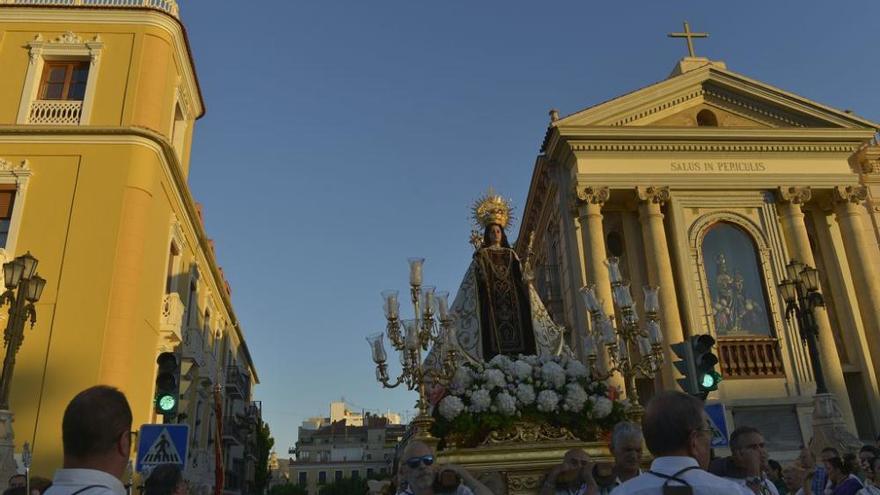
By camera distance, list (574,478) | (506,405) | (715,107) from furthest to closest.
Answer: (715,107)
(506,405)
(574,478)

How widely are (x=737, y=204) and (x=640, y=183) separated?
3.52 m

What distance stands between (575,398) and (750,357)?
17.1 m

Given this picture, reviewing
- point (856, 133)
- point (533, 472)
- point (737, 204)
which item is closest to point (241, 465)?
point (737, 204)

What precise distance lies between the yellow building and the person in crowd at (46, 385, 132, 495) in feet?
44.2

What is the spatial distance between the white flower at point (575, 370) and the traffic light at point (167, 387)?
496cm

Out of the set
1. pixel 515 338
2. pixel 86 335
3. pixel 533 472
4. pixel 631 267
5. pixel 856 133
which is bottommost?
pixel 533 472

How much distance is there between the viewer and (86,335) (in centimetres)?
1535

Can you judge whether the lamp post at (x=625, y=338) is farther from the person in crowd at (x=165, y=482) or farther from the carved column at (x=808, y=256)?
the carved column at (x=808, y=256)

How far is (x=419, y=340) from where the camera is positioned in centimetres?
771

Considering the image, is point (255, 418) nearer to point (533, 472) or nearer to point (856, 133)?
point (856, 133)

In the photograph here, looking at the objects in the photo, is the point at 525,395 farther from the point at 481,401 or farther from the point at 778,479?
the point at 778,479

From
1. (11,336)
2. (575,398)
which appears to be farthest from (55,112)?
(575,398)

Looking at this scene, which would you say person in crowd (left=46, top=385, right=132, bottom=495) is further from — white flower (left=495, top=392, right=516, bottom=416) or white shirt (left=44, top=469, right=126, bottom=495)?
white flower (left=495, top=392, right=516, bottom=416)

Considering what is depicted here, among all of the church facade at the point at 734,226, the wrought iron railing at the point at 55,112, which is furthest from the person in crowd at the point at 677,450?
the wrought iron railing at the point at 55,112
